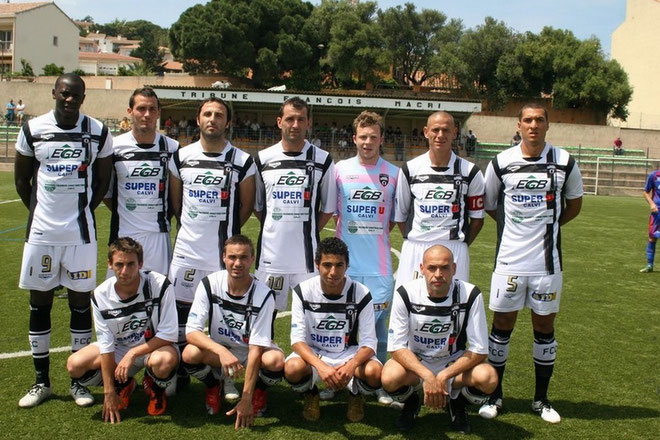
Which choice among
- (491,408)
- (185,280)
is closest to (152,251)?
(185,280)

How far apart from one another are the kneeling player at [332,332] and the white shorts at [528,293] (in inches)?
37.1

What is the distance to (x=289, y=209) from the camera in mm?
4531

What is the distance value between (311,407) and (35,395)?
1870mm

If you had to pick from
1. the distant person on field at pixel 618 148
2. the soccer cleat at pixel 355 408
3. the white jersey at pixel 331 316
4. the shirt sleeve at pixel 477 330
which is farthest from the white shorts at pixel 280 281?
the distant person on field at pixel 618 148

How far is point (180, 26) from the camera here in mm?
46250

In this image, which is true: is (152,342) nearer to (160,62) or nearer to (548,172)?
(548,172)

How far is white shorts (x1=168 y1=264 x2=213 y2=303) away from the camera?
4.50 m

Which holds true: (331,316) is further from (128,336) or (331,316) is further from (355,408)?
(128,336)

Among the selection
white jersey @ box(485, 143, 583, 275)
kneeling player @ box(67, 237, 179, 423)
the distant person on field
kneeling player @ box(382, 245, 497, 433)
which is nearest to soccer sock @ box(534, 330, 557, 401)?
white jersey @ box(485, 143, 583, 275)

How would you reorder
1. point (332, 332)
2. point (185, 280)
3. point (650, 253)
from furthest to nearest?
point (650, 253) → point (185, 280) → point (332, 332)

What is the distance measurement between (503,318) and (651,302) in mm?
4397

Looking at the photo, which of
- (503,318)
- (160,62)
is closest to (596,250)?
(503,318)

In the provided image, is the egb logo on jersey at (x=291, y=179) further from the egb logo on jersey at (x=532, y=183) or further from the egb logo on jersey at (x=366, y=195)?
the egb logo on jersey at (x=532, y=183)

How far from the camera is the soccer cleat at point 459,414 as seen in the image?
3.95 metres
